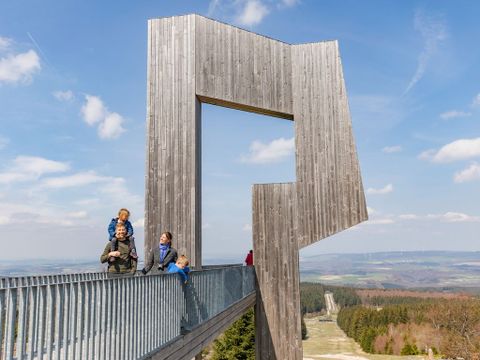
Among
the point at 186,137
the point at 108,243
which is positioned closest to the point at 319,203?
the point at 186,137

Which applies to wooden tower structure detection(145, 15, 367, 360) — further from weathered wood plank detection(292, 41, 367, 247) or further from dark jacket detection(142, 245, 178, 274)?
dark jacket detection(142, 245, 178, 274)

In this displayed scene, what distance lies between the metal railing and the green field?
60.0 metres

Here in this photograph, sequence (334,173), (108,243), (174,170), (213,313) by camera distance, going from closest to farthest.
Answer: (108,243), (213,313), (174,170), (334,173)

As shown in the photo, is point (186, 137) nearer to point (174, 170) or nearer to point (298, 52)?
point (174, 170)

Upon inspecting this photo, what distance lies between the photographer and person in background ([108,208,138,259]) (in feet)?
20.2

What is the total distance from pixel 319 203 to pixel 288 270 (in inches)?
73.6

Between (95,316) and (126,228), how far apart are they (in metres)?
2.58

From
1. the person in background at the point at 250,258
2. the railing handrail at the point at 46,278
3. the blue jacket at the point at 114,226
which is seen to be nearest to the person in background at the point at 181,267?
the railing handrail at the point at 46,278

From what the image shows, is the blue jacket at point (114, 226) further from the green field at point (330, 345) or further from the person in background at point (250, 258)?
the green field at point (330, 345)

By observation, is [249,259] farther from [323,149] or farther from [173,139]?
[173,139]

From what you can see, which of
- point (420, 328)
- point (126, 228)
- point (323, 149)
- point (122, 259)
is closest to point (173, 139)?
point (323, 149)

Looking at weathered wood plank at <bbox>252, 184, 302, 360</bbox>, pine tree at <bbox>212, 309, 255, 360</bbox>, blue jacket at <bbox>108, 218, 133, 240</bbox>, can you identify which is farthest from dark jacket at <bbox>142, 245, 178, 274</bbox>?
pine tree at <bbox>212, 309, 255, 360</bbox>

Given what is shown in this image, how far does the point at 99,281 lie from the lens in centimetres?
378

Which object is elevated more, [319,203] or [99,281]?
[319,203]
